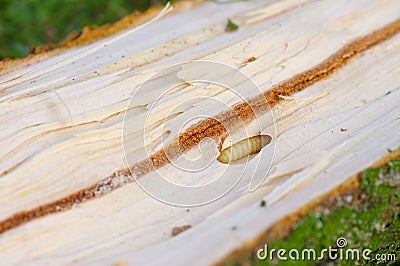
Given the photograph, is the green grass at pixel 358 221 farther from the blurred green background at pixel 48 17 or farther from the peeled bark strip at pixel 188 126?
the blurred green background at pixel 48 17

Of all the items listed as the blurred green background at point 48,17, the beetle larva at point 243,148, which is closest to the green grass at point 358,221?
the beetle larva at point 243,148

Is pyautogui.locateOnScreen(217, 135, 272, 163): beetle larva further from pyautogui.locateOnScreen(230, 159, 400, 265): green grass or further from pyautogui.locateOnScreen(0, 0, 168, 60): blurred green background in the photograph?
pyautogui.locateOnScreen(0, 0, 168, 60): blurred green background

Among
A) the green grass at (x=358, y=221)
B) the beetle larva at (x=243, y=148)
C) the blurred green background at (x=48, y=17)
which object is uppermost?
the blurred green background at (x=48, y=17)

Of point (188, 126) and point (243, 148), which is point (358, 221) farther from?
point (188, 126)

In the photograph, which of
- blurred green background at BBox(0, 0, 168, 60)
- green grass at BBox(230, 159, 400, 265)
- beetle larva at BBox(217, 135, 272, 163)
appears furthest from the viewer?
blurred green background at BBox(0, 0, 168, 60)

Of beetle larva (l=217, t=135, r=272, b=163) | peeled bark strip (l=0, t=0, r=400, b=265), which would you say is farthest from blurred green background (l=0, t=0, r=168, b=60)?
beetle larva (l=217, t=135, r=272, b=163)

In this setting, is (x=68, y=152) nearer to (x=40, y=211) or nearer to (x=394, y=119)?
(x=40, y=211)

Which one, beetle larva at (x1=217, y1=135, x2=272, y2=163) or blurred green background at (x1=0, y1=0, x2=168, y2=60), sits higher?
blurred green background at (x1=0, y1=0, x2=168, y2=60)
